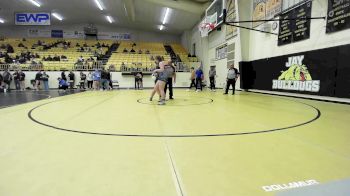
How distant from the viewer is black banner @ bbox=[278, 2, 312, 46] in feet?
27.7

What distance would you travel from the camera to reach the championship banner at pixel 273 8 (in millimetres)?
10031

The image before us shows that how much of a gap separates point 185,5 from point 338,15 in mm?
13206

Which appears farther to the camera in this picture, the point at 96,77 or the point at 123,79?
the point at 123,79

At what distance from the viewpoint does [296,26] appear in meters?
9.07

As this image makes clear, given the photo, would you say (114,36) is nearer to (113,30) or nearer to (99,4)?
(113,30)

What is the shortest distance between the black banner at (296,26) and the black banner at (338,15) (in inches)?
38.3

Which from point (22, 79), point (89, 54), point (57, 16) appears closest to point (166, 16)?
point (89, 54)

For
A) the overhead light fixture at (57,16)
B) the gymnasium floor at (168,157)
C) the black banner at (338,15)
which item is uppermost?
the overhead light fixture at (57,16)

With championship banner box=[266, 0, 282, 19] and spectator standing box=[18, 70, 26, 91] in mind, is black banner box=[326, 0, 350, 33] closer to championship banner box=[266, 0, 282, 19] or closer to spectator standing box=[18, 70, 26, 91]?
championship banner box=[266, 0, 282, 19]

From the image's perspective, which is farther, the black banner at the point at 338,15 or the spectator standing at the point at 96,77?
the spectator standing at the point at 96,77

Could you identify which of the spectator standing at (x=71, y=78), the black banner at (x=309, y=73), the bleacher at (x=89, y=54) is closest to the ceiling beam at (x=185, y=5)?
the bleacher at (x=89, y=54)

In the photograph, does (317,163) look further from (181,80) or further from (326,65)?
(181,80)

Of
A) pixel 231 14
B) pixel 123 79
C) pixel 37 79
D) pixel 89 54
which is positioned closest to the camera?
pixel 231 14

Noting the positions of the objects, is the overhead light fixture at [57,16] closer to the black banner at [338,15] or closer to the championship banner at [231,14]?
the championship banner at [231,14]
